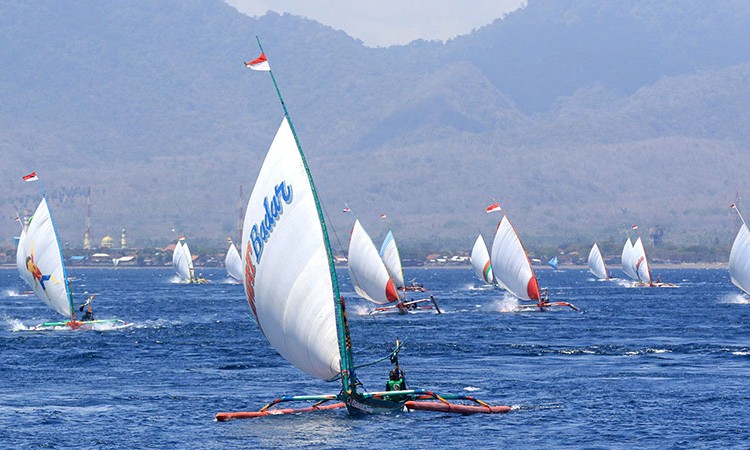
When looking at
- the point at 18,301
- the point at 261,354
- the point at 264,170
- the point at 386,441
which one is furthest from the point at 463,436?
the point at 18,301

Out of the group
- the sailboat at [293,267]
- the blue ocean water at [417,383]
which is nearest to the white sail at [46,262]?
the blue ocean water at [417,383]

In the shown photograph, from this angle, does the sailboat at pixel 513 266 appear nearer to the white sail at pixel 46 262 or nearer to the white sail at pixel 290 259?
the white sail at pixel 46 262

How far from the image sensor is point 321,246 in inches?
2005

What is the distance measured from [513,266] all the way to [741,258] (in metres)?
23.6

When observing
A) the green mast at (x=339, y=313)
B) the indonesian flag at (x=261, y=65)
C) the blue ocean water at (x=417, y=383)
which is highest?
the indonesian flag at (x=261, y=65)

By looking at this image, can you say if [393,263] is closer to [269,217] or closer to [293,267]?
[293,267]

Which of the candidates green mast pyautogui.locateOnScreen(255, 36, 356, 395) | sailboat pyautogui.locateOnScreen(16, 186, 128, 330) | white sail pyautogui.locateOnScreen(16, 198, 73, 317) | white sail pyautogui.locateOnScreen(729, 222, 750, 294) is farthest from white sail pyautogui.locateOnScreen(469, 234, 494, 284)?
green mast pyautogui.locateOnScreen(255, 36, 356, 395)

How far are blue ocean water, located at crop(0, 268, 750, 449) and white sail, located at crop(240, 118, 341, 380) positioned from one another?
371cm

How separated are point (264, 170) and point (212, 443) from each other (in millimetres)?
9767

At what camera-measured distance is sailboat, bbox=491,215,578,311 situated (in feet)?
412

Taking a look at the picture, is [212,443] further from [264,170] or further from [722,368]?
[722,368]

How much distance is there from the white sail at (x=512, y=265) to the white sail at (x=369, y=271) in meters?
9.48

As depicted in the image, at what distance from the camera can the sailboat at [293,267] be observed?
50.7 m

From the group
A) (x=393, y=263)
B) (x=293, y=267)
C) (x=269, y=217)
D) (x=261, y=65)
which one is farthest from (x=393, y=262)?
(x=261, y=65)
